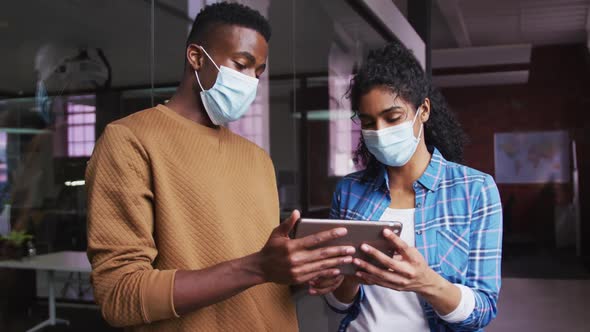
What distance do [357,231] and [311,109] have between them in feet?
9.42

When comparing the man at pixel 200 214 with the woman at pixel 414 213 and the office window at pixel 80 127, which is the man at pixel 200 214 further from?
the office window at pixel 80 127

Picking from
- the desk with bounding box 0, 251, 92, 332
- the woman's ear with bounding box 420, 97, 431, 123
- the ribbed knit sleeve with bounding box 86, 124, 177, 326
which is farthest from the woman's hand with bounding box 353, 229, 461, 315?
the desk with bounding box 0, 251, 92, 332

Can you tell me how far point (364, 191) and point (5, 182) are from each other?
1137 mm

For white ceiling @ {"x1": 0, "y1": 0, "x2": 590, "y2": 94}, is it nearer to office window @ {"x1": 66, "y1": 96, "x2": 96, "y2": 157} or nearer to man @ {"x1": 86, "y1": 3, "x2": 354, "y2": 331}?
→ office window @ {"x1": 66, "y1": 96, "x2": 96, "y2": 157}

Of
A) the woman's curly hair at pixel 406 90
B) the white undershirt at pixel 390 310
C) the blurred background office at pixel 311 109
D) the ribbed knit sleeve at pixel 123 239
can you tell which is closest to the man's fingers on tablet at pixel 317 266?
the ribbed knit sleeve at pixel 123 239

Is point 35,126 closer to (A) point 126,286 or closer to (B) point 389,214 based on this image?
(A) point 126,286

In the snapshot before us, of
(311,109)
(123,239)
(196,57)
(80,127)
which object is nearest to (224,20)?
(196,57)

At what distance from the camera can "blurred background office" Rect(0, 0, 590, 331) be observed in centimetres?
200

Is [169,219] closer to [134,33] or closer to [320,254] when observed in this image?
[320,254]

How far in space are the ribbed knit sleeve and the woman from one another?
1.33 ft

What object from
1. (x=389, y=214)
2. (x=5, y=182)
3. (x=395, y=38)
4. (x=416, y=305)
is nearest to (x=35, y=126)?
(x=5, y=182)

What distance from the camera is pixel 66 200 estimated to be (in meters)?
2.20

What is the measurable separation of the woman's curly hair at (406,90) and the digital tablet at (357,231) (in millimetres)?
474

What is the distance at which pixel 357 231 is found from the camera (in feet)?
3.82
